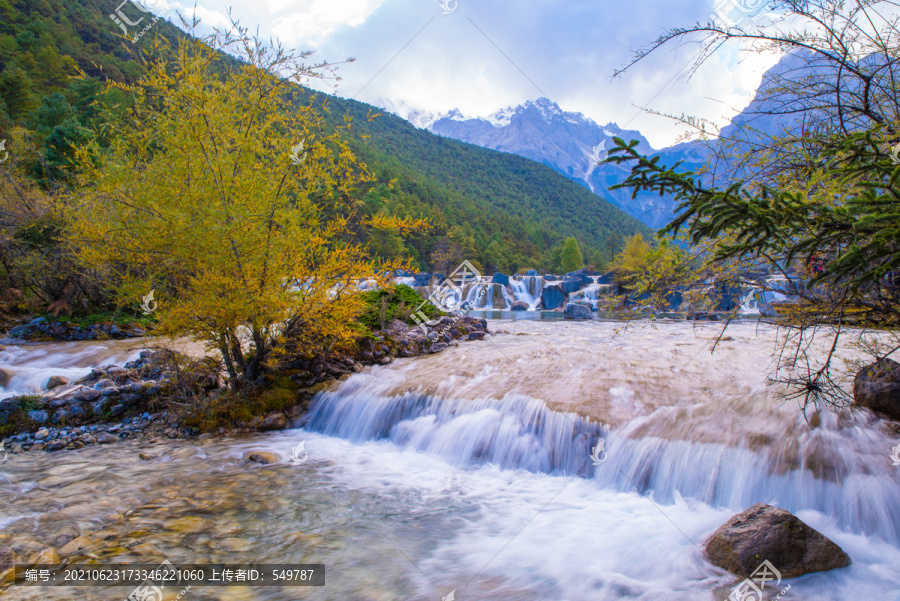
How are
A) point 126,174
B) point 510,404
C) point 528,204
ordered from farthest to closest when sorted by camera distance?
point 528,204, point 510,404, point 126,174

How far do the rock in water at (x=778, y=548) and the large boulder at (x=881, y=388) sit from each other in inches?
102

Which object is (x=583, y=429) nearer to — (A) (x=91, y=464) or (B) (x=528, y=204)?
(A) (x=91, y=464)

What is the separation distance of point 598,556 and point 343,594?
7.97 feet

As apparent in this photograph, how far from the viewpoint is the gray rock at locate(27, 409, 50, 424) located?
24.8ft

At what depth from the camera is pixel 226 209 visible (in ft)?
21.2

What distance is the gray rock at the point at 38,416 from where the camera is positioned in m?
7.57

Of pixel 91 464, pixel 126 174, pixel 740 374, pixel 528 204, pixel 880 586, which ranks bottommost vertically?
pixel 91 464

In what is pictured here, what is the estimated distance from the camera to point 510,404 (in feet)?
24.2

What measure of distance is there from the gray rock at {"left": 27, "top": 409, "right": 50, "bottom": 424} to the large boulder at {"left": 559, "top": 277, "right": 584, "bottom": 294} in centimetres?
3789

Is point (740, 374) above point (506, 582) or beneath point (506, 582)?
above

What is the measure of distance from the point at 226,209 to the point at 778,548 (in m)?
7.72

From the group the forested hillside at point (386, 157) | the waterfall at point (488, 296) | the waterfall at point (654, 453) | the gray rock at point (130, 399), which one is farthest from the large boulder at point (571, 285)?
the gray rock at point (130, 399)

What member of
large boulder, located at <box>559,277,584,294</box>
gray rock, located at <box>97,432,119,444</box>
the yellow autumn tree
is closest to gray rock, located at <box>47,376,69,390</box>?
gray rock, located at <box>97,432,119,444</box>

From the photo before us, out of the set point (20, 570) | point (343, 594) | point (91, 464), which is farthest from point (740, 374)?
point (91, 464)
